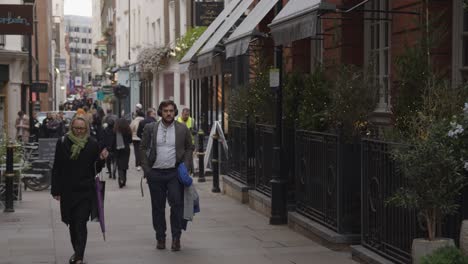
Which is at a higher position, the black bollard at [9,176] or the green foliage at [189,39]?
the green foliage at [189,39]

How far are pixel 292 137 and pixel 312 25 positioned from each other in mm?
2561

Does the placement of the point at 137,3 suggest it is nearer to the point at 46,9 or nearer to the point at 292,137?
the point at 46,9

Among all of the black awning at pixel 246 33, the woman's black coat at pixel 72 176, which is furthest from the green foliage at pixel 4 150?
the woman's black coat at pixel 72 176

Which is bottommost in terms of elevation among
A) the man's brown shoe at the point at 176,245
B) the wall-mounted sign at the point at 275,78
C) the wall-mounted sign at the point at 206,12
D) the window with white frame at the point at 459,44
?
the man's brown shoe at the point at 176,245

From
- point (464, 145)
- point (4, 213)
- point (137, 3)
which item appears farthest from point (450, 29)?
point (137, 3)

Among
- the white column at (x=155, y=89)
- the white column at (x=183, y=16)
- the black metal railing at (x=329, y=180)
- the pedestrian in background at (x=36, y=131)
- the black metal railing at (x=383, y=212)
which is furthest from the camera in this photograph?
the white column at (x=155, y=89)

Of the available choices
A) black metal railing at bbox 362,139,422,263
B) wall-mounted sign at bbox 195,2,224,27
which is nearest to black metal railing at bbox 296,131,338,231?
black metal railing at bbox 362,139,422,263

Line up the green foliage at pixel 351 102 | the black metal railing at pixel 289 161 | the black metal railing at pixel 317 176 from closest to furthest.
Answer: the green foliage at pixel 351 102, the black metal railing at pixel 317 176, the black metal railing at pixel 289 161

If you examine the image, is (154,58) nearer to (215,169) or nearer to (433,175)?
(215,169)


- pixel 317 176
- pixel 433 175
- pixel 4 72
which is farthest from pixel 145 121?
pixel 433 175

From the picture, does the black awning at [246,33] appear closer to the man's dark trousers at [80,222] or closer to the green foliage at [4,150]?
the green foliage at [4,150]

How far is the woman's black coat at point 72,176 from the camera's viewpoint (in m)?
9.45

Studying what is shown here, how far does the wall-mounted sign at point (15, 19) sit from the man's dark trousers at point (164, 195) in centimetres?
686

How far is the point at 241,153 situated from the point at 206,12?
1284cm
